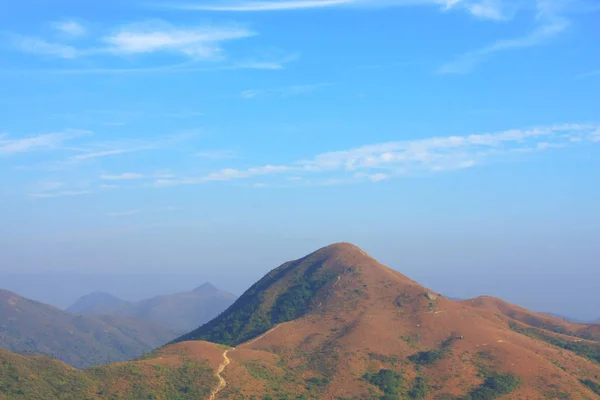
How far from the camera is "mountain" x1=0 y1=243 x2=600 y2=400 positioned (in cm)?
8844

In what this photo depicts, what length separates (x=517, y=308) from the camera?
166125 mm

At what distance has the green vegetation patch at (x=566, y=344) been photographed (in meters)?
125

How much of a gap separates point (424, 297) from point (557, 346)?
31046 mm

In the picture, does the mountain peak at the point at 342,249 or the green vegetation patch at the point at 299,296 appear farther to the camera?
the mountain peak at the point at 342,249

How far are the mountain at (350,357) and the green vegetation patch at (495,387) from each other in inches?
7.2

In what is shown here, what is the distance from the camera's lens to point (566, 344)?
130375mm

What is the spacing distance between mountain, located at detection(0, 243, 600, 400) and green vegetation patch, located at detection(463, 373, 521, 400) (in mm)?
183

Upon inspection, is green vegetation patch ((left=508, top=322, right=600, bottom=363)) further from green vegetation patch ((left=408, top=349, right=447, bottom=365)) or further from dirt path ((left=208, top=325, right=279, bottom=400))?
dirt path ((left=208, top=325, right=279, bottom=400))

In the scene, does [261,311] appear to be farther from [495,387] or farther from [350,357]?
[495,387]

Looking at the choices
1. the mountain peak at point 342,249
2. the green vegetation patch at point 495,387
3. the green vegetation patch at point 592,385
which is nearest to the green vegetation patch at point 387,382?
the green vegetation patch at point 495,387

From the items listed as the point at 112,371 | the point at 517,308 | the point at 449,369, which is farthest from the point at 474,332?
the point at 112,371

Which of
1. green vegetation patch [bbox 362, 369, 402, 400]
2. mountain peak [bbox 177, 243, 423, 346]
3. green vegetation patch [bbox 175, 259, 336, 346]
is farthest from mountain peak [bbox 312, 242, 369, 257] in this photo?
green vegetation patch [bbox 362, 369, 402, 400]

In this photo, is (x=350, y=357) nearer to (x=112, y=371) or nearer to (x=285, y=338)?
(x=285, y=338)

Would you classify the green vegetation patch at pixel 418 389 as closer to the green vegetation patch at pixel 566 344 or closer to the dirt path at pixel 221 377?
the dirt path at pixel 221 377
